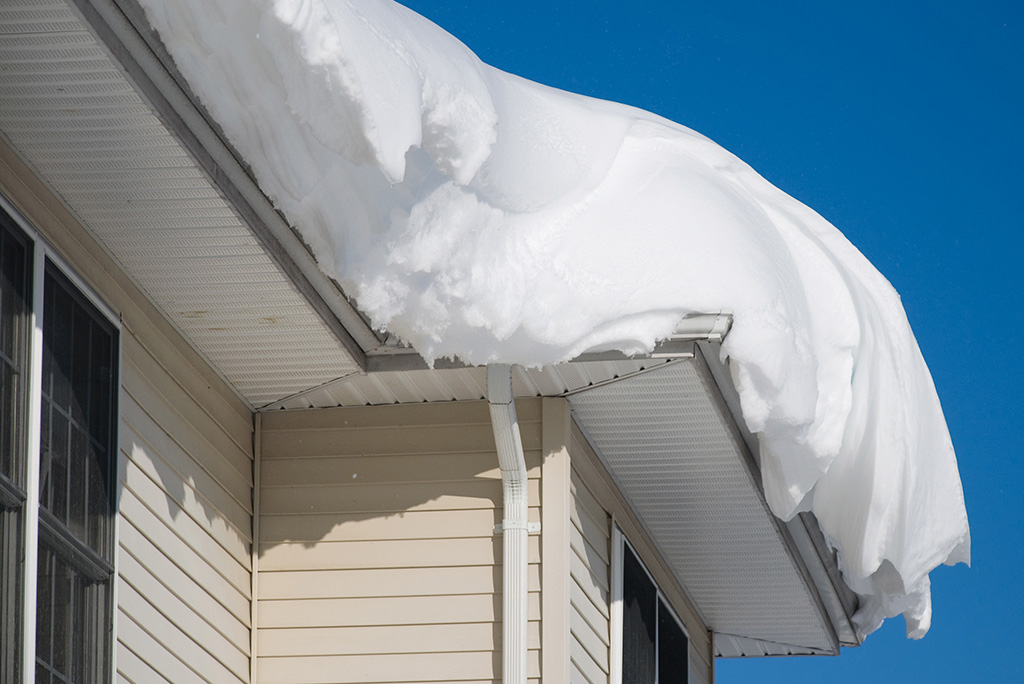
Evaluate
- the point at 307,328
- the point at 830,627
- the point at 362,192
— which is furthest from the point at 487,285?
the point at 830,627

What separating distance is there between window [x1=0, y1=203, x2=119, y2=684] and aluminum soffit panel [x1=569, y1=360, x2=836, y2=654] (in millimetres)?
2073

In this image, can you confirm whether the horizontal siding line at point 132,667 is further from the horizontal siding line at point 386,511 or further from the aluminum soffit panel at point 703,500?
the aluminum soffit panel at point 703,500

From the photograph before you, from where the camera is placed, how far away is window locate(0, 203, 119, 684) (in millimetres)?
4574

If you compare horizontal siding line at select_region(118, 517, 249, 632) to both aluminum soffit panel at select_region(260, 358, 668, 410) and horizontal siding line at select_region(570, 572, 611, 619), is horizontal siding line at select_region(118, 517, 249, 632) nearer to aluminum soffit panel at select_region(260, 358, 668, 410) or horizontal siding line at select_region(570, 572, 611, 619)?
aluminum soffit panel at select_region(260, 358, 668, 410)

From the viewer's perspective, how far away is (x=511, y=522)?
6312 mm

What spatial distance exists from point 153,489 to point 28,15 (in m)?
2.08

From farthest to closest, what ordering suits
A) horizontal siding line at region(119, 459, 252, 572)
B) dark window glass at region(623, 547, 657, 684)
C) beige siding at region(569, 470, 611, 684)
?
dark window glass at region(623, 547, 657, 684), beige siding at region(569, 470, 611, 684), horizontal siding line at region(119, 459, 252, 572)

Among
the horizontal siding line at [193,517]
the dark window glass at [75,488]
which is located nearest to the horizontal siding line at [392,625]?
the horizontal siding line at [193,517]

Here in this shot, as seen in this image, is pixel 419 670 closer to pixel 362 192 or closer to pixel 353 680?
pixel 353 680

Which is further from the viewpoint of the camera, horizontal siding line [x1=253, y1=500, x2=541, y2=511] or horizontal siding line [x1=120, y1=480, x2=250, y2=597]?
horizontal siding line [x1=253, y1=500, x2=541, y2=511]

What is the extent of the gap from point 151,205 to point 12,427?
889 mm

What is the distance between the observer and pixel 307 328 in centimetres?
592

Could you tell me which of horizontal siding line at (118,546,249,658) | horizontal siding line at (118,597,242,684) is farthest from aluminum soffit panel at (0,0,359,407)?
horizontal siding line at (118,597,242,684)

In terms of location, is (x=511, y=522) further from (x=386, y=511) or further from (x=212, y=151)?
(x=212, y=151)
